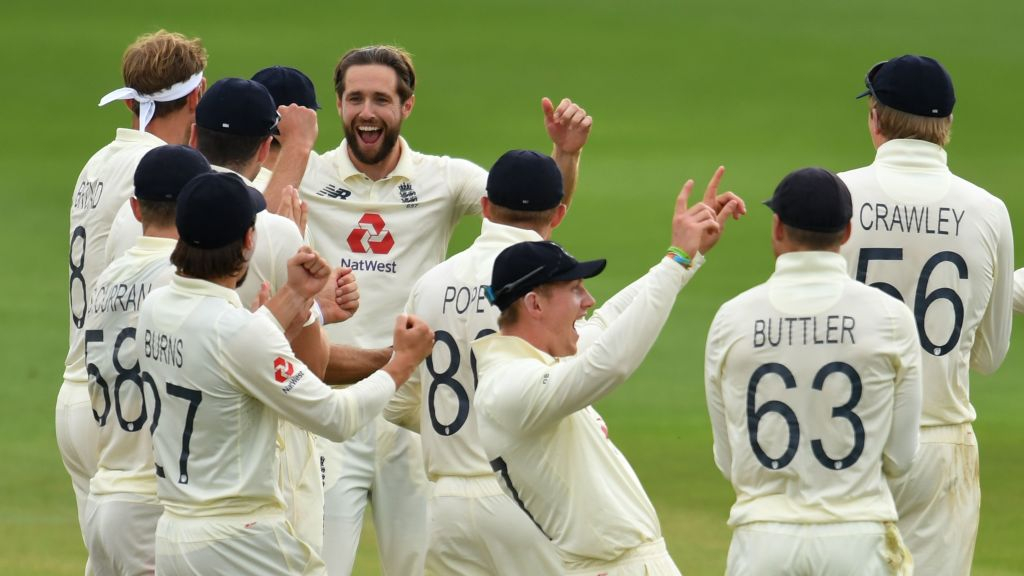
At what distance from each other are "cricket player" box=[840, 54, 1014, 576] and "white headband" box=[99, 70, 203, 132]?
7.92 ft

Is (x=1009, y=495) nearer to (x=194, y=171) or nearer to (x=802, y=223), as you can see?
(x=802, y=223)

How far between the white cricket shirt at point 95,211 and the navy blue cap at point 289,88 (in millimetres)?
677

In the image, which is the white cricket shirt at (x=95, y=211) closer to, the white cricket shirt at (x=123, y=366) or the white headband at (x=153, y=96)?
the white headband at (x=153, y=96)

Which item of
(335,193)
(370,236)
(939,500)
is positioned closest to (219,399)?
(370,236)

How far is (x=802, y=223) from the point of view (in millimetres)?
5055

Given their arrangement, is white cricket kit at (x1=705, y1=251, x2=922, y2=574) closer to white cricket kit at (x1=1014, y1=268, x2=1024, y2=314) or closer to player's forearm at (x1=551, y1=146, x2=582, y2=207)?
white cricket kit at (x1=1014, y1=268, x2=1024, y2=314)

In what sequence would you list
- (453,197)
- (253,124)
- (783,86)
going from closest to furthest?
1. (253,124)
2. (453,197)
3. (783,86)

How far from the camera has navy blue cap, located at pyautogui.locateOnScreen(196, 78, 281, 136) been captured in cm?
586

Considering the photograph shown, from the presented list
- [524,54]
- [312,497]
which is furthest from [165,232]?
[524,54]

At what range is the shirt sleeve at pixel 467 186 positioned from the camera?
7234 millimetres

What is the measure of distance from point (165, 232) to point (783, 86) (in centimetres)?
1511

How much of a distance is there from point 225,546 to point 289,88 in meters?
2.55

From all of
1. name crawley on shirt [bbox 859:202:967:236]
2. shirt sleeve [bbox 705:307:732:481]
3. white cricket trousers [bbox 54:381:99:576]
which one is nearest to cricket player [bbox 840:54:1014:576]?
name crawley on shirt [bbox 859:202:967:236]

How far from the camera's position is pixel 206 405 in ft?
16.4
